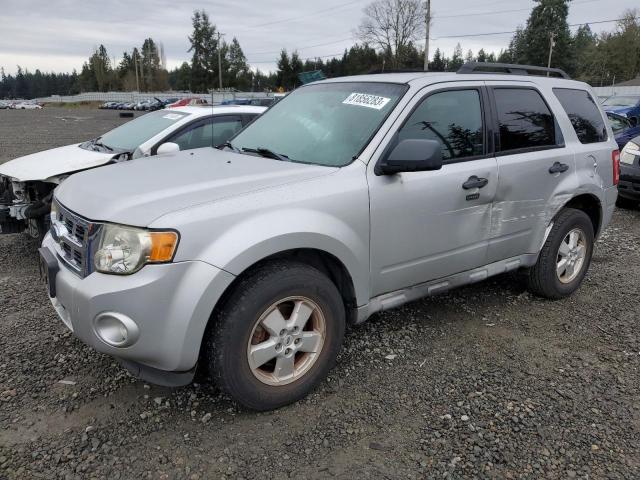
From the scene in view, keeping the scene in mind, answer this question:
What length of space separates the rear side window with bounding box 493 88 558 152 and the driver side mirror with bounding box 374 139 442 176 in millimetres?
1039

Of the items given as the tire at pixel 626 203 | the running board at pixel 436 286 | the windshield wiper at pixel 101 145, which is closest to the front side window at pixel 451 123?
the running board at pixel 436 286

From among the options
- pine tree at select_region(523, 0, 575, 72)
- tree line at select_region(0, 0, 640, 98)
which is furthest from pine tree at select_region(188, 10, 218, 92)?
pine tree at select_region(523, 0, 575, 72)

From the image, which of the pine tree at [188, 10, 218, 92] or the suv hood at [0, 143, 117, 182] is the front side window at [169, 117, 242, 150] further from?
the pine tree at [188, 10, 218, 92]

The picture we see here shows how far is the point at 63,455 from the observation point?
2553mm

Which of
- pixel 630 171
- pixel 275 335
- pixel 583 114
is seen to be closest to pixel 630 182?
pixel 630 171

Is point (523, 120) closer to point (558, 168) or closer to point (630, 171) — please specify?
point (558, 168)

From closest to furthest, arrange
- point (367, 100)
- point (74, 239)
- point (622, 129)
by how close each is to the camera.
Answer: point (74, 239) < point (367, 100) < point (622, 129)

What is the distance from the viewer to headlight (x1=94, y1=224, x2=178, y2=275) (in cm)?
242

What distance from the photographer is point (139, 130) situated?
6398mm

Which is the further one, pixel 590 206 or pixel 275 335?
pixel 590 206

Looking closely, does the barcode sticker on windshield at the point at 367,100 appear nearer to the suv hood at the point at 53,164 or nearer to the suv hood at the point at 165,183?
the suv hood at the point at 165,183

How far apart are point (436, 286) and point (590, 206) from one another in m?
1.99

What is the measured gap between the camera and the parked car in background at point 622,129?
10086 mm

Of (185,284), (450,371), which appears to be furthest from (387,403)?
(185,284)
